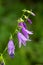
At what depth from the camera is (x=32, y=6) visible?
6.88 meters

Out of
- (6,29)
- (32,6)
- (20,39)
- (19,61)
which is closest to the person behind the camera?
(20,39)

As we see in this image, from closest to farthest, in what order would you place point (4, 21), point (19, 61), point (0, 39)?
1. point (19, 61)
2. point (0, 39)
3. point (4, 21)

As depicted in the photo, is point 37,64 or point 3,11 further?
point 3,11

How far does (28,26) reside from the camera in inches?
223

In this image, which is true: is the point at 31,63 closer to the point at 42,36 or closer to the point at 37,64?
the point at 37,64

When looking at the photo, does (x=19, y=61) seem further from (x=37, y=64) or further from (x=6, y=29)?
(x=6, y=29)

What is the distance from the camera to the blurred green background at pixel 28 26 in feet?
15.3

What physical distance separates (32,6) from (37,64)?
7.79 ft

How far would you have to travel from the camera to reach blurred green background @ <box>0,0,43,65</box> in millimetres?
4678

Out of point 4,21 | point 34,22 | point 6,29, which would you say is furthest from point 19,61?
point 34,22

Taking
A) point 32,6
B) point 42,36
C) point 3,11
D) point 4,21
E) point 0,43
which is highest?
point 32,6

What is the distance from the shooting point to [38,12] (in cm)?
641

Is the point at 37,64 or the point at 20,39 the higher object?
the point at 37,64

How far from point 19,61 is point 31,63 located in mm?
324
